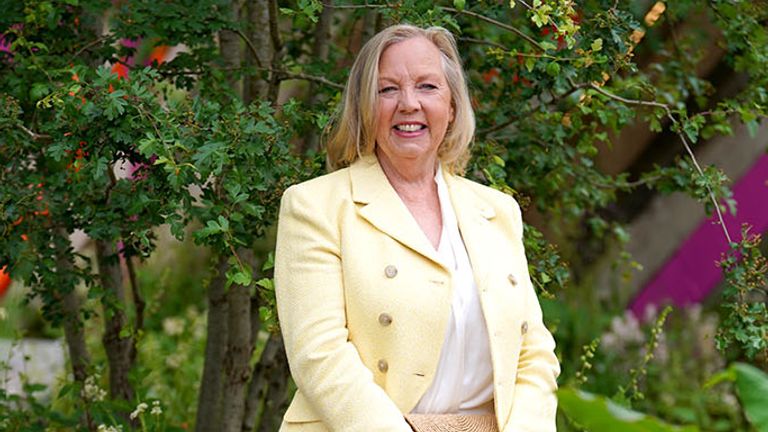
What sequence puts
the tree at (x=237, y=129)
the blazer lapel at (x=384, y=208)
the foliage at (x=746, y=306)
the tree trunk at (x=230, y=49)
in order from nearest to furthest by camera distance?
the blazer lapel at (x=384, y=208), the tree at (x=237, y=129), the foliage at (x=746, y=306), the tree trunk at (x=230, y=49)

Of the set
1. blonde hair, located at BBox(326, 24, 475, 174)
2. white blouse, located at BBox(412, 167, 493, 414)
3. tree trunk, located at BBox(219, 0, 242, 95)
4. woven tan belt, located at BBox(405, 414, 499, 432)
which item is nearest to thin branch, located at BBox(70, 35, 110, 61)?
tree trunk, located at BBox(219, 0, 242, 95)

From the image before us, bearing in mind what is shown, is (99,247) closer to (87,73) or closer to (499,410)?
(87,73)

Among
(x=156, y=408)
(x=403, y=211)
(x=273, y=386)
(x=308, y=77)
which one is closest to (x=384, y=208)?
(x=403, y=211)

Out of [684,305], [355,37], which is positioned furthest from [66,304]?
[684,305]

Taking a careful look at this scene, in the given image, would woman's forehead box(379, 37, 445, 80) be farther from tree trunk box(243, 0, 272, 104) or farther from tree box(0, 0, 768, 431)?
tree trunk box(243, 0, 272, 104)

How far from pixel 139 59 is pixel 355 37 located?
2597 mm

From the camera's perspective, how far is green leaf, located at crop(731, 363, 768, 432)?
1534 mm

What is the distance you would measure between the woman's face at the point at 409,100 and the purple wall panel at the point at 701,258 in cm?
456

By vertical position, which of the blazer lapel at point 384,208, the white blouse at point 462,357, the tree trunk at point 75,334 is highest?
the blazer lapel at point 384,208

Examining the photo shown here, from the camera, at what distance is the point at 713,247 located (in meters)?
7.55

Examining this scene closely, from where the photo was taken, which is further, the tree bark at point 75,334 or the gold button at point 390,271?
the tree bark at point 75,334

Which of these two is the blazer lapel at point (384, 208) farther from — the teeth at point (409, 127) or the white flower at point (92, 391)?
the white flower at point (92, 391)

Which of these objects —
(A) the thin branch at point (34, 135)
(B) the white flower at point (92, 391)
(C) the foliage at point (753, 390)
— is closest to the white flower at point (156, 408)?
(B) the white flower at point (92, 391)

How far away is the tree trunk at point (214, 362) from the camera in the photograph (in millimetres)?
3887
